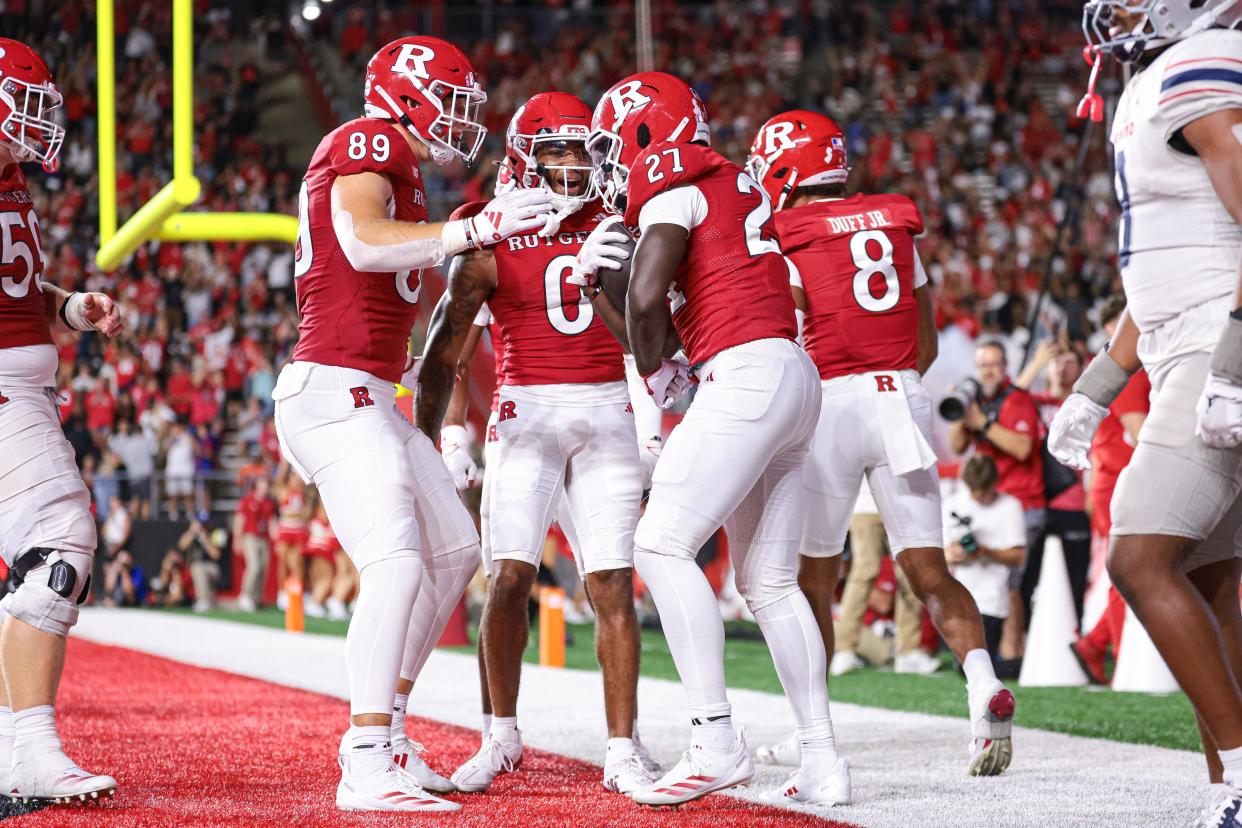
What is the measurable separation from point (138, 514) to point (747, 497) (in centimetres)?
1275

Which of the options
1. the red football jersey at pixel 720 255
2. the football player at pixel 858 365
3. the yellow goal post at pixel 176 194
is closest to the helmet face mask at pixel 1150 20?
the red football jersey at pixel 720 255

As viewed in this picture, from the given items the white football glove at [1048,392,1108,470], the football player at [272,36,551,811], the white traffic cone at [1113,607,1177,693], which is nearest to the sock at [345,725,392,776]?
the football player at [272,36,551,811]

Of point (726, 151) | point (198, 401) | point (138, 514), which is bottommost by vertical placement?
point (138, 514)

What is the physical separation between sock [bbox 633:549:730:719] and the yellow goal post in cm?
490

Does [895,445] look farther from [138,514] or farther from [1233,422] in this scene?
[138,514]

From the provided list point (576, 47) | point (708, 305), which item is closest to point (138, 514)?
point (576, 47)

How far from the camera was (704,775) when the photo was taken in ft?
12.4

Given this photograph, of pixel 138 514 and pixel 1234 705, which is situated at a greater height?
pixel 1234 705

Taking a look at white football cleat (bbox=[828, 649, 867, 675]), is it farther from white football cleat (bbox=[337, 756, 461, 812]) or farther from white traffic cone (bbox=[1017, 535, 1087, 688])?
white football cleat (bbox=[337, 756, 461, 812])

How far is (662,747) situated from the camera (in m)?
5.30

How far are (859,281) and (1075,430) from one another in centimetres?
156

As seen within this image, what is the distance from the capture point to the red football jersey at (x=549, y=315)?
483 cm

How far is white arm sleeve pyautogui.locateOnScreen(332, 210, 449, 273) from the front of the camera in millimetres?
Result: 3990

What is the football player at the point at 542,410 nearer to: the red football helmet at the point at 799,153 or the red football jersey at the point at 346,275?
the red football jersey at the point at 346,275
